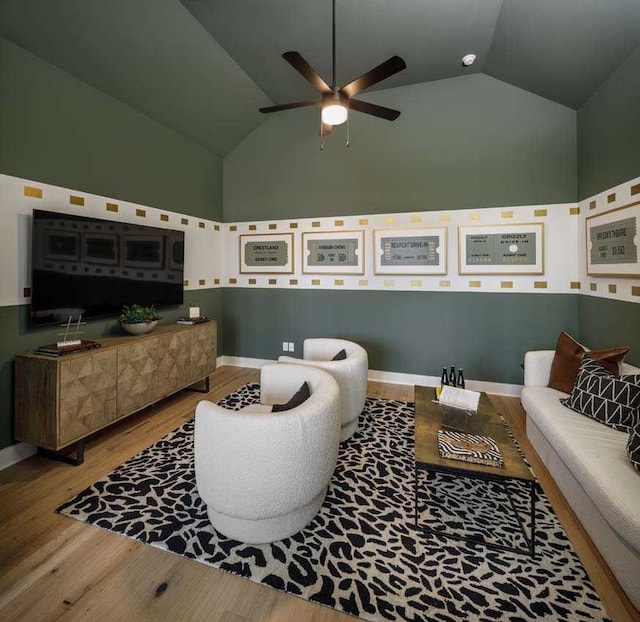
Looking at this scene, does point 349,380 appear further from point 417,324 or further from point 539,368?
point 417,324

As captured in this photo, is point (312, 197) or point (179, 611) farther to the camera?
point (312, 197)

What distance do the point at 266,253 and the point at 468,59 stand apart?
325cm

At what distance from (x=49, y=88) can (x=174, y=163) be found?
140cm

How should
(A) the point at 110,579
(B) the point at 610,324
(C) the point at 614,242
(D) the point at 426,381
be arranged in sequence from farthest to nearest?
(D) the point at 426,381 → (B) the point at 610,324 → (C) the point at 614,242 → (A) the point at 110,579

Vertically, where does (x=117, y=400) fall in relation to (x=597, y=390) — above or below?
below

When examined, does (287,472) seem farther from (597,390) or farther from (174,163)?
(174,163)

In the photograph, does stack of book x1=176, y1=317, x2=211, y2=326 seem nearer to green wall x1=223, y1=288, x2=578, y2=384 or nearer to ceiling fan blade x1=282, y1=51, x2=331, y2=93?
green wall x1=223, y1=288, x2=578, y2=384

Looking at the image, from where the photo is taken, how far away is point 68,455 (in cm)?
248

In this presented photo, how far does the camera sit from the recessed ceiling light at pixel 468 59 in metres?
3.33

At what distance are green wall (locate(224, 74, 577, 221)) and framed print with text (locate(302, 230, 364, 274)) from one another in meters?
0.31

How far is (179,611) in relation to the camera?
1361 millimetres

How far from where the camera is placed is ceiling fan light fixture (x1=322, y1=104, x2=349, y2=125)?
93.4 inches

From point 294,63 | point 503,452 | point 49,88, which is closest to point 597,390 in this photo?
point 503,452

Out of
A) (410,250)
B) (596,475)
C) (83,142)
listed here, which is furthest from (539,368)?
(83,142)
